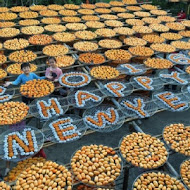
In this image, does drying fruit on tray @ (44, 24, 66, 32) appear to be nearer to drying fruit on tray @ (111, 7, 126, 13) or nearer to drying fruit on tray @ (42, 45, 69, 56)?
drying fruit on tray @ (42, 45, 69, 56)

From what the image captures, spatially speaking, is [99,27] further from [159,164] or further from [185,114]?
[159,164]

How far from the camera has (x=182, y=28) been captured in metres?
9.93

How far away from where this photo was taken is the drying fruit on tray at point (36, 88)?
5.67 m

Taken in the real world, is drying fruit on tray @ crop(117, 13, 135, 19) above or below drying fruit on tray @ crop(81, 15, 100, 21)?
above

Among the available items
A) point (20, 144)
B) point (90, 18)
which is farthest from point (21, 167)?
point (90, 18)

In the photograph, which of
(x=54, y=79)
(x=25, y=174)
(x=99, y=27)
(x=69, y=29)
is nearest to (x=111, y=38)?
(x=99, y=27)

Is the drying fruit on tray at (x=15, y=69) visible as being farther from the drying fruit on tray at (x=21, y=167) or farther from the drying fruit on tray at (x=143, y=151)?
the drying fruit on tray at (x=143, y=151)

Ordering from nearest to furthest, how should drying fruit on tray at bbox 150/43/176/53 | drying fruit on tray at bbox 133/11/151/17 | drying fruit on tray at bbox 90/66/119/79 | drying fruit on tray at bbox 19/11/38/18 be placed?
drying fruit on tray at bbox 90/66/119/79 → drying fruit on tray at bbox 150/43/176/53 → drying fruit on tray at bbox 19/11/38/18 → drying fruit on tray at bbox 133/11/151/17

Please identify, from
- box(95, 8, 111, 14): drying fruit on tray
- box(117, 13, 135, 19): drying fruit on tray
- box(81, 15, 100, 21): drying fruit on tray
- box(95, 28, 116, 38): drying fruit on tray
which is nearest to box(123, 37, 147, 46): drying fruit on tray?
box(95, 28, 116, 38): drying fruit on tray

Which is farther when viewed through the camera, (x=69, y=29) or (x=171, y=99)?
(x=69, y=29)

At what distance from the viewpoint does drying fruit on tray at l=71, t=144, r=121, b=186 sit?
3943 mm

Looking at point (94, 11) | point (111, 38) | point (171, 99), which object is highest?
point (94, 11)

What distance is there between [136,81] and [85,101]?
1.68 meters

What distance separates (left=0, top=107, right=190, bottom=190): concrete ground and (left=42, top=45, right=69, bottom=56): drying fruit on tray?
9.08ft
